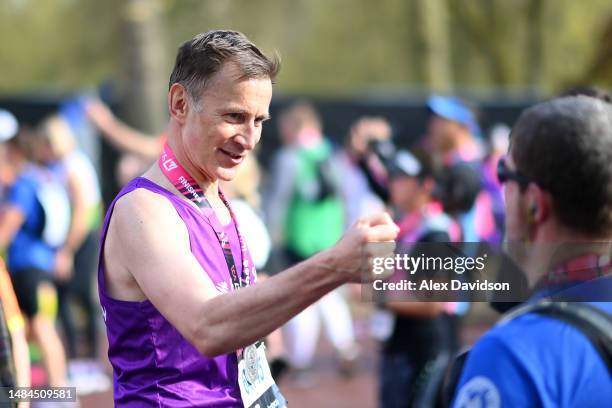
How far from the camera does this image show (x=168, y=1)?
709 inches

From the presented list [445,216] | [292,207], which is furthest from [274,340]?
[292,207]

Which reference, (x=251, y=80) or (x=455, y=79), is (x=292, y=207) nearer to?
(x=251, y=80)

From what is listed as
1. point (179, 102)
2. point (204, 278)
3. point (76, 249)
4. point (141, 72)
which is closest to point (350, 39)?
point (141, 72)

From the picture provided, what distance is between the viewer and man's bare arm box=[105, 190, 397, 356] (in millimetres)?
2006

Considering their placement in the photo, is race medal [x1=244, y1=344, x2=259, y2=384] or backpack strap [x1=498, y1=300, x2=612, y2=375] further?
race medal [x1=244, y1=344, x2=259, y2=384]

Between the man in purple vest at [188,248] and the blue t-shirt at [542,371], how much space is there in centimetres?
67

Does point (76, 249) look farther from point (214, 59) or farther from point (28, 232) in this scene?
point (214, 59)

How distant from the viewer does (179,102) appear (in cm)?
255

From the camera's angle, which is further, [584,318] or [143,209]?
[143,209]

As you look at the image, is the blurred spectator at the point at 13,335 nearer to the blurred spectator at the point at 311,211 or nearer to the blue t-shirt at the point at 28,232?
the blue t-shirt at the point at 28,232

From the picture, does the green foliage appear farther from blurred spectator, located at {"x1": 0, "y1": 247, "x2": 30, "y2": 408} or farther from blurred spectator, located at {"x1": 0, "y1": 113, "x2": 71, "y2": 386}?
blurred spectator, located at {"x1": 0, "y1": 247, "x2": 30, "y2": 408}

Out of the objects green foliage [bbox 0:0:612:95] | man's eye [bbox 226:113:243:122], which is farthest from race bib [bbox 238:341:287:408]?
green foliage [bbox 0:0:612:95]

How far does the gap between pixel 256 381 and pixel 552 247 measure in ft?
3.32

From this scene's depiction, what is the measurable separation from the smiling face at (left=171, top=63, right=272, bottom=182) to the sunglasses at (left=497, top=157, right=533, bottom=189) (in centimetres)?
72
